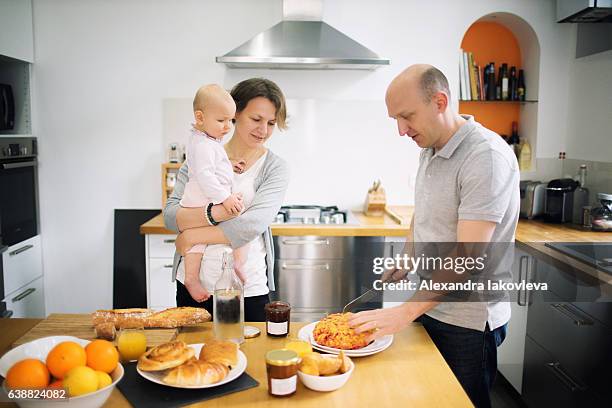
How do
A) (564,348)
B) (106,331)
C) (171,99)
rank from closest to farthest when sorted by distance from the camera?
(106,331)
(564,348)
(171,99)

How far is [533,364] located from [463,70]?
181cm

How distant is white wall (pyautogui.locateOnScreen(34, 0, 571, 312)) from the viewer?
3453 mm

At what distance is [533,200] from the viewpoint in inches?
129

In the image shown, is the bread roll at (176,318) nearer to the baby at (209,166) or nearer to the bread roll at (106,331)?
the bread roll at (106,331)

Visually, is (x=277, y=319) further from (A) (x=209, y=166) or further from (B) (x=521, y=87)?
(B) (x=521, y=87)

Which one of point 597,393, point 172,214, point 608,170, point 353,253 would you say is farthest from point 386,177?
point 172,214

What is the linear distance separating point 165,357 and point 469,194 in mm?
818

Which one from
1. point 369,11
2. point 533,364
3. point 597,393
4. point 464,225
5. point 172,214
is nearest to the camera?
point 464,225

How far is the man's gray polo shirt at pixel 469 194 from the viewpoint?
1.43 metres

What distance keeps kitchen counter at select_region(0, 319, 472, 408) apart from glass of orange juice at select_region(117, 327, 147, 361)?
0.14 metres

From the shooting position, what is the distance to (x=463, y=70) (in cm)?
355

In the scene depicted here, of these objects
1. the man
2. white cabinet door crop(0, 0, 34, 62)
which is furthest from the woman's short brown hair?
white cabinet door crop(0, 0, 34, 62)

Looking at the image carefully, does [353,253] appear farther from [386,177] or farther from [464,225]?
[464,225]

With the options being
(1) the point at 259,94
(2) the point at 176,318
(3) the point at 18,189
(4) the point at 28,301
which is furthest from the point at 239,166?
(4) the point at 28,301
